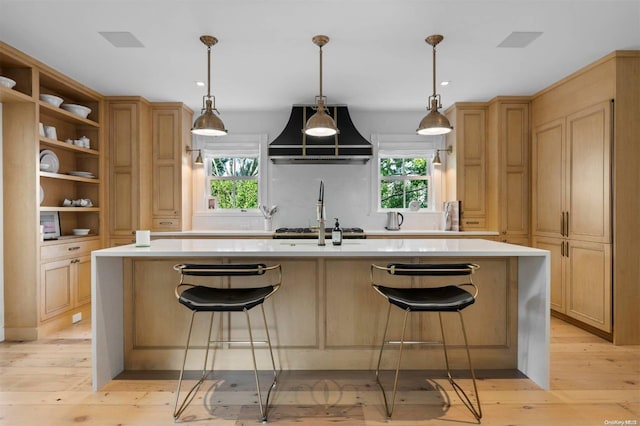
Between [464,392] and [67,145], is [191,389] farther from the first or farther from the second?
[67,145]

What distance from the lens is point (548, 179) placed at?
3.96m

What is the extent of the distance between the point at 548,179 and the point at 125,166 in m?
4.90

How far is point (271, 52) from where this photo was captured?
3.14m

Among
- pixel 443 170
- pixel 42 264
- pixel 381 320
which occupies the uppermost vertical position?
pixel 443 170

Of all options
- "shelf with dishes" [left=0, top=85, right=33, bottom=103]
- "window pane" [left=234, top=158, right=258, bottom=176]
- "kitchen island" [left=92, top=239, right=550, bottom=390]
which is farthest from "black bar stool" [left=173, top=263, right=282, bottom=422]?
"window pane" [left=234, top=158, right=258, bottom=176]

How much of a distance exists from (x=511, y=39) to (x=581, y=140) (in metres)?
1.31

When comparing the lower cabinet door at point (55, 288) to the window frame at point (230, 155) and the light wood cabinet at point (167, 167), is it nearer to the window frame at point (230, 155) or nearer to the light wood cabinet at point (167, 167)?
the light wood cabinet at point (167, 167)

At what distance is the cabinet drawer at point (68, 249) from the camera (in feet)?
11.0

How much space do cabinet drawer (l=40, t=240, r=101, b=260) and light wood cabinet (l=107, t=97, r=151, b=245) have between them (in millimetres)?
321

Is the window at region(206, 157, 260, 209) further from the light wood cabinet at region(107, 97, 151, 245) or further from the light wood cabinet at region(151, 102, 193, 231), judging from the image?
the light wood cabinet at region(107, 97, 151, 245)

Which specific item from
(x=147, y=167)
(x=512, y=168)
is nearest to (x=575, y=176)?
(x=512, y=168)

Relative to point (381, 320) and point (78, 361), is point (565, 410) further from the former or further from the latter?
point (78, 361)

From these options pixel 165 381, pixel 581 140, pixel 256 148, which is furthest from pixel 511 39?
pixel 165 381

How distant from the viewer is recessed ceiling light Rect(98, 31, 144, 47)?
281 cm
